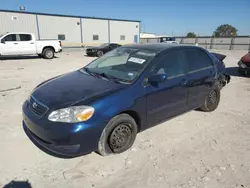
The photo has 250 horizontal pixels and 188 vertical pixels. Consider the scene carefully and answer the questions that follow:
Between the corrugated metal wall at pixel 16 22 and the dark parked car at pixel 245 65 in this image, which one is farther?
the corrugated metal wall at pixel 16 22

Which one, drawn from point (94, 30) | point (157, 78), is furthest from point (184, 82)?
point (94, 30)

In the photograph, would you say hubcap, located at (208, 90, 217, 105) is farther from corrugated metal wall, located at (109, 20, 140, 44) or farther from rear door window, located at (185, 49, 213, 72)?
corrugated metal wall, located at (109, 20, 140, 44)

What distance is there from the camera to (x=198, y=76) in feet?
13.3

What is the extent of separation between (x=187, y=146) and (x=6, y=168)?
274 centimetres

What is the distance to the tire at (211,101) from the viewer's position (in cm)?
465

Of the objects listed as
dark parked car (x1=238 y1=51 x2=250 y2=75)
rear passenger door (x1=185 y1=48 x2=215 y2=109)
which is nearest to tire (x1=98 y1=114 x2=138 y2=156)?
rear passenger door (x1=185 y1=48 x2=215 y2=109)

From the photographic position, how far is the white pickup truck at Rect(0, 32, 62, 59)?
13.5 m

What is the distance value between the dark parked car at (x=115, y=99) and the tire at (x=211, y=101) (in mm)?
343

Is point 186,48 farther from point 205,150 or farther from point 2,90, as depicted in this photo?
point 2,90

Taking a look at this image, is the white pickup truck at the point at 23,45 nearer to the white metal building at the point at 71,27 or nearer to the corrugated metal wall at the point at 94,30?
the white metal building at the point at 71,27

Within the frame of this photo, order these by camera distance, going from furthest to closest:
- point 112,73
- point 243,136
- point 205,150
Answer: point 243,136
point 112,73
point 205,150

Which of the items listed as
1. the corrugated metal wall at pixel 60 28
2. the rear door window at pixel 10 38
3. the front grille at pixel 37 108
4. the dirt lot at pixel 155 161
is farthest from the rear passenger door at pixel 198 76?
the corrugated metal wall at pixel 60 28

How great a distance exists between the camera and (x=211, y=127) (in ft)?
13.4

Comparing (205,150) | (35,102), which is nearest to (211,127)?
(205,150)
